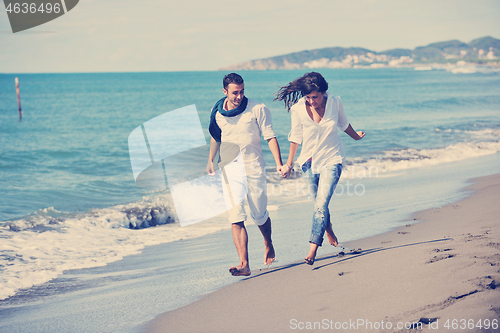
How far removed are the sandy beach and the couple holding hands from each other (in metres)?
0.39

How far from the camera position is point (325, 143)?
429 centimetres

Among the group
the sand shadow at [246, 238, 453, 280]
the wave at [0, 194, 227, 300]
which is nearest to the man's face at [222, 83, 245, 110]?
the sand shadow at [246, 238, 453, 280]

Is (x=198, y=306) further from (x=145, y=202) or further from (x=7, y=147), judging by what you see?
(x=7, y=147)

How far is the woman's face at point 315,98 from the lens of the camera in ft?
13.6

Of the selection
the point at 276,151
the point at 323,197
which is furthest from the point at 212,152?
the point at 323,197

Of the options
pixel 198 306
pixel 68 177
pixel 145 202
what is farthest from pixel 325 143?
pixel 68 177

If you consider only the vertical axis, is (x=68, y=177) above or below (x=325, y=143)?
below

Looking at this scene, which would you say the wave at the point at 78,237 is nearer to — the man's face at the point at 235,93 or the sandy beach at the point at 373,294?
the sandy beach at the point at 373,294

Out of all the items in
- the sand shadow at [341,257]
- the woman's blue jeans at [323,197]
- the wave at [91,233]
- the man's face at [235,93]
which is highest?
the man's face at [235,93]

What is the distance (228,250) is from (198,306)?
A: 196 centimetres

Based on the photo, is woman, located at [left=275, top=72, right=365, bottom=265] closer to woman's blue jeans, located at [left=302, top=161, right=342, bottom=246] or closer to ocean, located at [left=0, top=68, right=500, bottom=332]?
woman's blue jeans, located at [left=302, top=161, right=342, bottom=246]

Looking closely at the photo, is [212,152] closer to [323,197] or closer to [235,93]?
[235,93]

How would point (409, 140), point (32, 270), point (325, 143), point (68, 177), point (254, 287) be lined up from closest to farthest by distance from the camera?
point (254, 287), point (325, 143), point (32, 270), point (68, 177), point (409, 140)

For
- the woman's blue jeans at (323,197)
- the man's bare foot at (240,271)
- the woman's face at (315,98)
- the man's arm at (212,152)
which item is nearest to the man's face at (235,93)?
the man's arm at (212,152)
